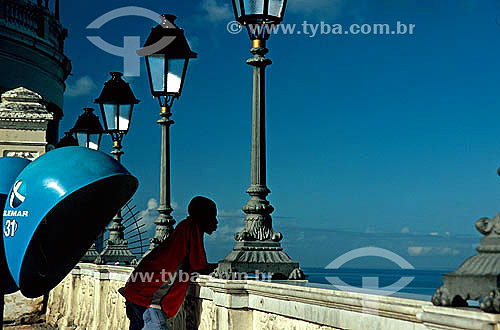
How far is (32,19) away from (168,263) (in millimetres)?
19876

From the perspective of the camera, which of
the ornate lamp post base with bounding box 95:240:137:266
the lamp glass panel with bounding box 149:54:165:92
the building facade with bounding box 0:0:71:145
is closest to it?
the lamp glass panel with bounding box 149:54:165:92

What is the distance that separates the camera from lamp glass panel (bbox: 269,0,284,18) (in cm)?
802

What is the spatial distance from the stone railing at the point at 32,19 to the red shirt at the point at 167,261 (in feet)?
59.1

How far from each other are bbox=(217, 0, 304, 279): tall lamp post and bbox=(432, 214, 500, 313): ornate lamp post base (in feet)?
11.9

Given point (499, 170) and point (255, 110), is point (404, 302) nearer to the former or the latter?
point (499, 170)

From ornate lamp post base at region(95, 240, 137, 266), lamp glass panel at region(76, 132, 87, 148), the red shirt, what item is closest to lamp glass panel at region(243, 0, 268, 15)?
the red shirt

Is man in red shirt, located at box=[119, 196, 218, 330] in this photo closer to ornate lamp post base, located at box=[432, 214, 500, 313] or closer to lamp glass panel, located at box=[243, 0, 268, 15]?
lamp glass panel, located at box=[243, 0, 268, 15]

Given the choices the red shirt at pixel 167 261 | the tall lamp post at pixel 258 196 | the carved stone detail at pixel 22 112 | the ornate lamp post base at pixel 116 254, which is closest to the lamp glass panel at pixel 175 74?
the tall lamp post at pixel 258 196

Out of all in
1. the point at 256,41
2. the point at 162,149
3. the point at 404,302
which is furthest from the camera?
the point at 162,149

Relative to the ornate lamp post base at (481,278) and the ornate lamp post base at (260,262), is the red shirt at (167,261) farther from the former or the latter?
the ornate lamp post base at (481,278)

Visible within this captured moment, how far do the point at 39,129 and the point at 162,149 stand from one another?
15.6 ft

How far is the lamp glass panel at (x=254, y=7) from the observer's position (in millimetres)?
7973

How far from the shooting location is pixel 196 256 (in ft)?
25.4

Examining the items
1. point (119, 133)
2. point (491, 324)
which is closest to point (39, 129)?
point (119, 133)
